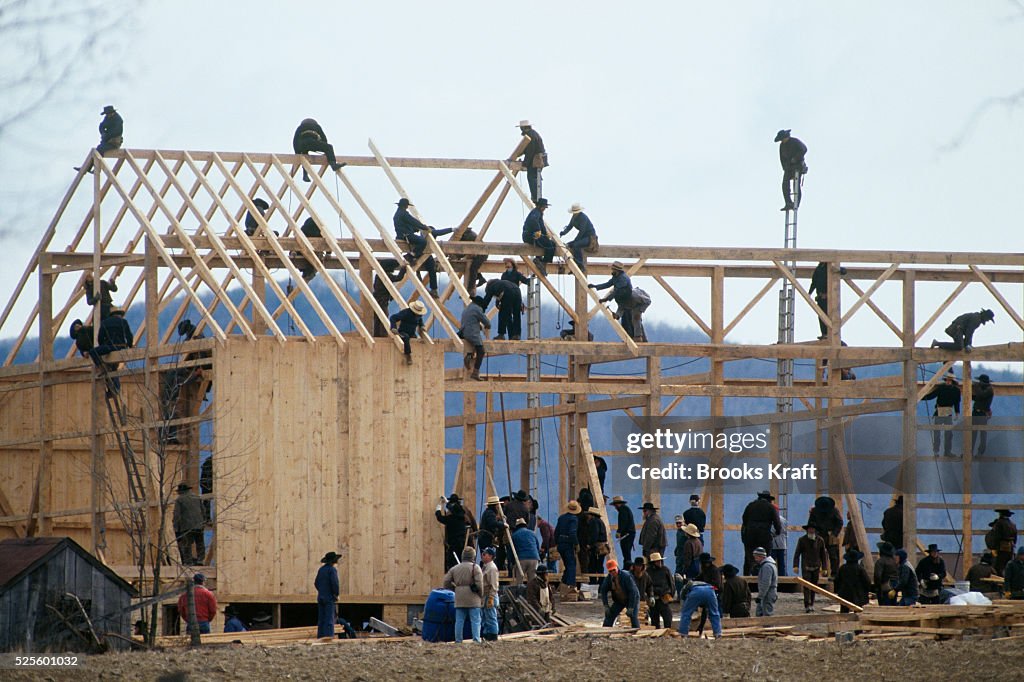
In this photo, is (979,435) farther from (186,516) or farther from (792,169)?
(186,516)

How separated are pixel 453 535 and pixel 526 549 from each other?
124 centimetres

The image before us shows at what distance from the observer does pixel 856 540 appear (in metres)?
27.8

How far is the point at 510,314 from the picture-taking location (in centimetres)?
2795

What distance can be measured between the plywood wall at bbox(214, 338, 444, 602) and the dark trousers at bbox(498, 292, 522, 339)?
8.97ft

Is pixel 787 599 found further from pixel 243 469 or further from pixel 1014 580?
pixel 243 469

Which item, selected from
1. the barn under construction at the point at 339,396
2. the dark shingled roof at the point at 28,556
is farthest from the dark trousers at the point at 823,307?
the dark shingled roof at the point at 28,556

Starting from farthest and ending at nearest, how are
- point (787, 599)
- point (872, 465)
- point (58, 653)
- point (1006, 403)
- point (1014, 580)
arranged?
point (1006, 403) → point (872, 465) → point (787, 599) → point (1014, 580) → point (58, 653)

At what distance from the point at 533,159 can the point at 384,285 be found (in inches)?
149

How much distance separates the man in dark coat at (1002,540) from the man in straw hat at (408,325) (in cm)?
945

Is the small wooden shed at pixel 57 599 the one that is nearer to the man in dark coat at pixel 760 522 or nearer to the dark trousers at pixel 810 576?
the man in dark coat at pixel 760 522

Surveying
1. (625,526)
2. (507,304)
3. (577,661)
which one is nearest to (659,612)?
(577,661)

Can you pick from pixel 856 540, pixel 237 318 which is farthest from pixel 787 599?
pixel 237 318

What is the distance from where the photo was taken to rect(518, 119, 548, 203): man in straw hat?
28953 mm

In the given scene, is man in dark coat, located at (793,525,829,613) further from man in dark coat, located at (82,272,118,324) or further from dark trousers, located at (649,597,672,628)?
man in dark coat, located at (82,272,118,324)
